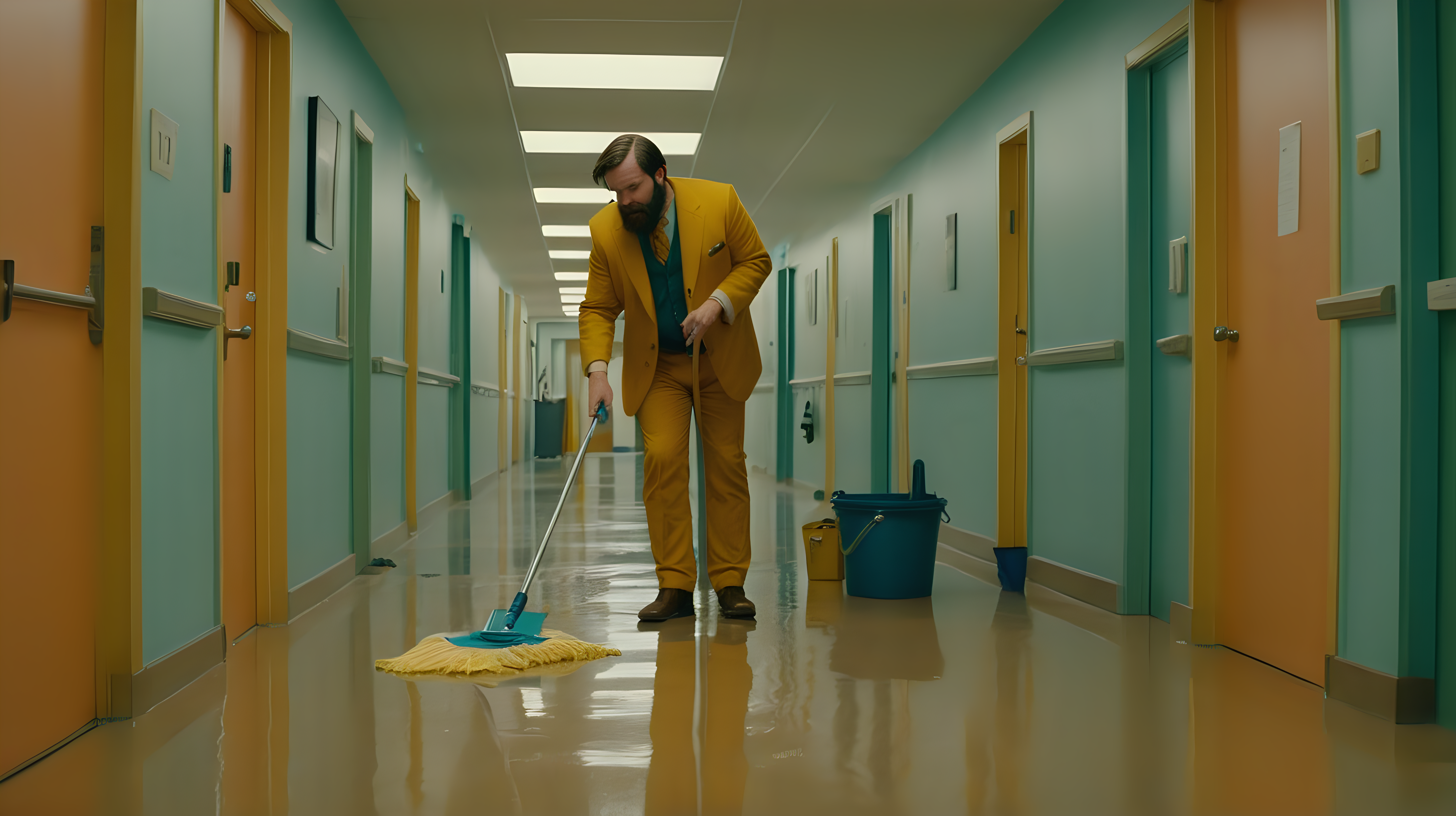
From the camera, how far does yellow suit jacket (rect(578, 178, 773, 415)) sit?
3.19 metres

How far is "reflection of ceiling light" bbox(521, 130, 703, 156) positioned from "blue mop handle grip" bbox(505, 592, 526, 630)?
158 inches

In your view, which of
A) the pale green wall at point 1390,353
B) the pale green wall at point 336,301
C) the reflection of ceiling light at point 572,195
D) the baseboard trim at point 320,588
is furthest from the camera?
the reflection of ceiling light at point 572,195

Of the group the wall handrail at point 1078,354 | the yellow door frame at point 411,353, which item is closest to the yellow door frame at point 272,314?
the yellow door frame at point 411,353

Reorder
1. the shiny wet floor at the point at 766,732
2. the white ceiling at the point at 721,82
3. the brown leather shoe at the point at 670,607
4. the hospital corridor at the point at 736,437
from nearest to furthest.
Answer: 1. the shiny wet floor at the point at 766,732
2. the hospital corridor at the point at 736,437
3. the brown leather shoe at the point at 670,607
4. the white ceiling at the point at 721,82

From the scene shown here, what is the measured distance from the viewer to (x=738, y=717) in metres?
2.15

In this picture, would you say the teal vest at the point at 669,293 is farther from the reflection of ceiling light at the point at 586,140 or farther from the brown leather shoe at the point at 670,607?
the reflection of ceiling light at the point at 586,140

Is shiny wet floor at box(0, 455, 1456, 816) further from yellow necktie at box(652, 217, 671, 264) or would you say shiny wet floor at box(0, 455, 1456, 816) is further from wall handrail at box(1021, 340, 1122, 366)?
yellow necktie at box(652, 217, 671, 264)

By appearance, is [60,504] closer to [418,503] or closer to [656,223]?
[656,223]

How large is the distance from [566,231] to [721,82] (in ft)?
14.7

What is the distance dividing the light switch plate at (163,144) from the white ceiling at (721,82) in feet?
6.33

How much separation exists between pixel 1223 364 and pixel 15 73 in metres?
3.07

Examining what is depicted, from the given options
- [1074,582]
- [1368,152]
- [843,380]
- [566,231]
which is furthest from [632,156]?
[566,231]

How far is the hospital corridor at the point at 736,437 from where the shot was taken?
189cm

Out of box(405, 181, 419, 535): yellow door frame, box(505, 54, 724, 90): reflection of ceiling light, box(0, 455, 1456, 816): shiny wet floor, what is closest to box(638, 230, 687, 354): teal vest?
box(0, 455, 1456, 816): shiny wet floor
